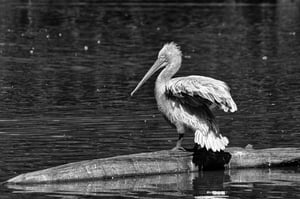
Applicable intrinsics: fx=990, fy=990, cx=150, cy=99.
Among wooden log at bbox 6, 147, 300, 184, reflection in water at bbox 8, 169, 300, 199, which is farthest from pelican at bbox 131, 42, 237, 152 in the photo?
reflection in water at bbox 8, 169, 300, 199

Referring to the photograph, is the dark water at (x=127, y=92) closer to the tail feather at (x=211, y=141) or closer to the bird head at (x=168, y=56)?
the tail feather at (x=211, y=141)

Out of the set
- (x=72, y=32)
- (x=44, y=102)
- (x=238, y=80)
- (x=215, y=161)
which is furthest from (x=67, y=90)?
(x=72, y=32)

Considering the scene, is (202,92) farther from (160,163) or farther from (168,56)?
(168,56)

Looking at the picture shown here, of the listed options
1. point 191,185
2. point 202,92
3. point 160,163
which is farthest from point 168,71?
point 191,185

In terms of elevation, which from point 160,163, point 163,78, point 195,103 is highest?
point 163,78

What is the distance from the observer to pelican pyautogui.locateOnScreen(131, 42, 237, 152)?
1094 centimetres

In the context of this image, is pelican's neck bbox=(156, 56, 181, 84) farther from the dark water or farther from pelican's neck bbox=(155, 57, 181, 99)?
the dark water

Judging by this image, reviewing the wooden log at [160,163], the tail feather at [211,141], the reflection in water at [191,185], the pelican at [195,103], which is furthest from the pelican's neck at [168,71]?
the reflection in water at [191,185]

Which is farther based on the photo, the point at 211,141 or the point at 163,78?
the point at 163,78

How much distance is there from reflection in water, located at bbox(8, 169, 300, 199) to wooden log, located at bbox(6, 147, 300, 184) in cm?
7

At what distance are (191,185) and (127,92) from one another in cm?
781

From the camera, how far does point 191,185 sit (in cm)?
1080

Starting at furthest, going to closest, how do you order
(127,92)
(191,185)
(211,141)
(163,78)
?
(127,92)
(163,78)
(211,141)
(191,185)

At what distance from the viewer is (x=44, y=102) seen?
16875 mm
